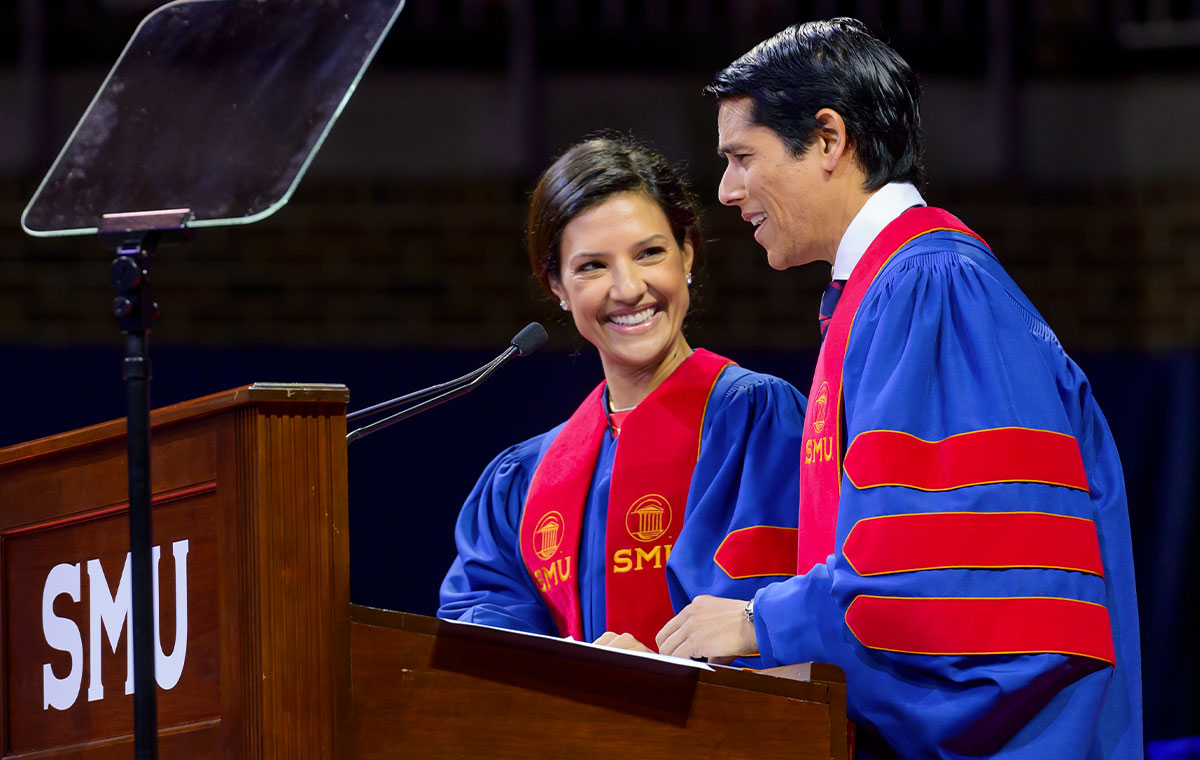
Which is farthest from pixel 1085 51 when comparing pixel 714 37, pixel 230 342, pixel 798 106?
pixel 798 106

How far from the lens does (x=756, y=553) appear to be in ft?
7.36

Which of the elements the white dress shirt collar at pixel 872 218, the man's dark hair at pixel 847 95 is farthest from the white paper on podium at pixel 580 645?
the man's dark hair at pixel 847 95

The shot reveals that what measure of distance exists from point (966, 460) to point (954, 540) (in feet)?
0.32

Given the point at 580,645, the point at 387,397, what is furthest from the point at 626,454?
the point at 387,397

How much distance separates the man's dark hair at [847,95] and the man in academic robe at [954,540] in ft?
0.43

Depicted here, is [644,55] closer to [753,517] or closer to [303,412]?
[753,517]

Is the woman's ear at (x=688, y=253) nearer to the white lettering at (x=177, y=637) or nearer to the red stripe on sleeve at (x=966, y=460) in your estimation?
the red stripe on sleeve at (x=966, y=460)

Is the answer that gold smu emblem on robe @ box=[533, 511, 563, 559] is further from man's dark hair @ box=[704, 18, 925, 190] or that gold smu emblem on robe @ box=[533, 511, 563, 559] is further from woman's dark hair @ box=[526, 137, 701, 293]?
man's dark hair @ box=[704, 18, 925, 190]

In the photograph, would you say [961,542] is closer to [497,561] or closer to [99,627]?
[99,627]

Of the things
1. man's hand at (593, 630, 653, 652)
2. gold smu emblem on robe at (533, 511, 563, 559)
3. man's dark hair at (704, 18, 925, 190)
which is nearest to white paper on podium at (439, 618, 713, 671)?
man's hand at (593, 630, 653, 652)

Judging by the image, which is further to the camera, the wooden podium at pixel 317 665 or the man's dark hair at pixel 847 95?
the man's dark hair at pixel 847 95

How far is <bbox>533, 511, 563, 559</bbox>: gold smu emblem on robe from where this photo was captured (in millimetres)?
2576

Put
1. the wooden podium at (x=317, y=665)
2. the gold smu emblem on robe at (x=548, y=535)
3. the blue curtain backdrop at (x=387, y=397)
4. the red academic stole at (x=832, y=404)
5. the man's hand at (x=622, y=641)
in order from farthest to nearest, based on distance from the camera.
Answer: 1. the blue curtain backdrop at (x=387, y=397)
2. the gold smu emblem on robe at (x=548, y=535)
3. the man's hand at (x=622, y=641)
4. the red academic stole at (x=832, y=404)
5. the wooden podium at (x=317, y=665)

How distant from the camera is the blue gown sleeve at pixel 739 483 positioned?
228cm
